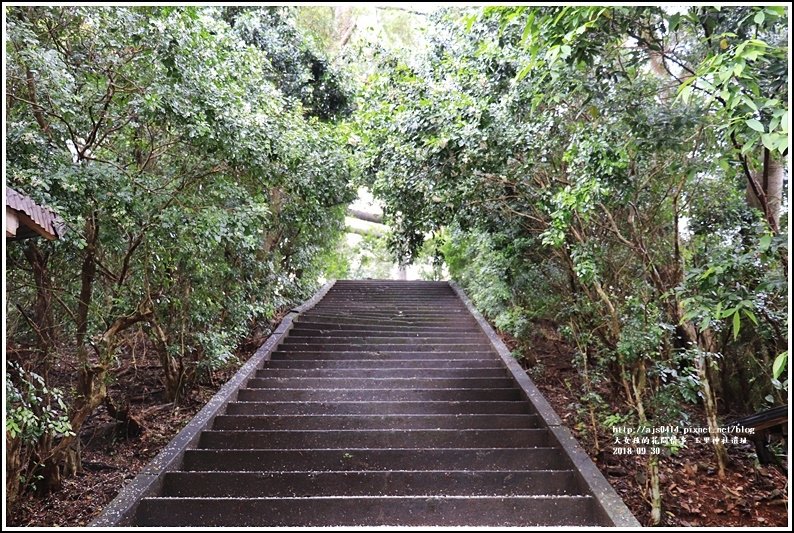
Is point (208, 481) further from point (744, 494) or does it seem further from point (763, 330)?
point (763, 330)

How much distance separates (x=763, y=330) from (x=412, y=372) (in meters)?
3.48

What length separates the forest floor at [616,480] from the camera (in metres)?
3.42

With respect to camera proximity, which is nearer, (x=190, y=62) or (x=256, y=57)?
(x=190, y=62)

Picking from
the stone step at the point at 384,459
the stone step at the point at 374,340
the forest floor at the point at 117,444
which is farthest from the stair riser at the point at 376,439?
the stone step at the point at 374,340

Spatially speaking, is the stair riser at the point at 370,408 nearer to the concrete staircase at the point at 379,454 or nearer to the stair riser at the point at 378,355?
the concrete staircase at the point at 379,454

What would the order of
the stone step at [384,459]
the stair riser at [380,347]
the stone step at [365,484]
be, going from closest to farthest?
the stone step at [365,484]
the stone step at [384,459]
the stair riser at [380,347]

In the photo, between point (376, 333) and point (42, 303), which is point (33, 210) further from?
point (376, 333)

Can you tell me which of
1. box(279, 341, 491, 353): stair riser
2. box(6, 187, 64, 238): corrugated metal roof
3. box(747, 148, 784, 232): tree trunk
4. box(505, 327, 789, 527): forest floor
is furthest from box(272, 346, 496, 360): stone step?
box(6, 187, 64, 238): corrugated metal roof

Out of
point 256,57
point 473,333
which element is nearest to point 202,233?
point 256,57

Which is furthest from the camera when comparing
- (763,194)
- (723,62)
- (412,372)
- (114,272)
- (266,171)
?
(412,372)

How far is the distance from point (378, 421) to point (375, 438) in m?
0.34

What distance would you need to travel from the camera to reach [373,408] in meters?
4.90

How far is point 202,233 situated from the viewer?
3.74 metres

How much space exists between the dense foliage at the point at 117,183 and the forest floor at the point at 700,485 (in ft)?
11.6
